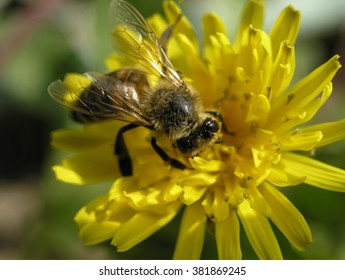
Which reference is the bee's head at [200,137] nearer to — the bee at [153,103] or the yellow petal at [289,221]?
the bee at [153,103]

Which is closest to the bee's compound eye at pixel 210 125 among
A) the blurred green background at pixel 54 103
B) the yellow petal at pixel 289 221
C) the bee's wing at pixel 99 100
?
the bee's wing at pixel 99 100

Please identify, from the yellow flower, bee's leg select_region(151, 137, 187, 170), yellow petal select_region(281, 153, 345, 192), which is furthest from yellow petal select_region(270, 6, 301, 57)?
bee's leg select_region(151, 137, 187, 170)

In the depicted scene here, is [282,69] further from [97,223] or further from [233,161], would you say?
[97,223]

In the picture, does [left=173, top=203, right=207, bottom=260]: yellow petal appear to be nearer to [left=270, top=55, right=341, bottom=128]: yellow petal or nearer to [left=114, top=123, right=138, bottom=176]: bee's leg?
[left=114, top=123, right=138, bottom=176]: bee's leg

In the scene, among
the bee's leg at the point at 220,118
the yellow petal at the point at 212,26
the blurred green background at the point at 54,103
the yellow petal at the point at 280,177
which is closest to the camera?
the yellow petal at the point at 280,177

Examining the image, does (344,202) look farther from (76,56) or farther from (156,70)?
(76,56)

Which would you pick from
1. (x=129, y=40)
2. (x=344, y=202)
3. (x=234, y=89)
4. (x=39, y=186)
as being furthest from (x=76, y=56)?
(x=344, y=202)
